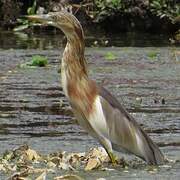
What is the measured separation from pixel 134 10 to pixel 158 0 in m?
0.81

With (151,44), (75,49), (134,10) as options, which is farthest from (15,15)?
(75,49)

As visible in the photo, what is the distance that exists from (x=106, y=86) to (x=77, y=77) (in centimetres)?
703

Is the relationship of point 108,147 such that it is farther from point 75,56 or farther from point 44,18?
point 44,18

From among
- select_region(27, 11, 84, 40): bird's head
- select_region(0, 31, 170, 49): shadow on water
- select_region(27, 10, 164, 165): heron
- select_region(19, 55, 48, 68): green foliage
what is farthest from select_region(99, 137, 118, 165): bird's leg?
select_region(0, 31, 170, 49): shadow on water

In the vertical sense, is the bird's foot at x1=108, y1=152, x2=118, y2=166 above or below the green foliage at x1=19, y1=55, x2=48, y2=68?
above

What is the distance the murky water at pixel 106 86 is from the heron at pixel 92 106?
0.72ft

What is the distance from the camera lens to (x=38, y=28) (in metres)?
28.8

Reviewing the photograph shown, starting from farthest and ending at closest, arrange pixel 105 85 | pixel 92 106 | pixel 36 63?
pixel 36 63, pixel 105 85, pixel 92 106

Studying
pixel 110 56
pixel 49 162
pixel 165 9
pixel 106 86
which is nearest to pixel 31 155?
pixel 49 162

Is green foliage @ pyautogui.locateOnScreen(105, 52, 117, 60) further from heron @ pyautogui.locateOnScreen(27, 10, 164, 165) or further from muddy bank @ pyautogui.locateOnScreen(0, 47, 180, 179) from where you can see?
heron @ pyautogui.locateOnScreen(27, 10, 164, 165)

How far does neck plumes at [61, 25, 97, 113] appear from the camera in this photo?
7734mm

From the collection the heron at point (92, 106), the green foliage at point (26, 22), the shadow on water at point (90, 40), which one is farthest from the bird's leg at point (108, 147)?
the green foliage at point (26, 22)

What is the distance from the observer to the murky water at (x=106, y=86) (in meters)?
9.48

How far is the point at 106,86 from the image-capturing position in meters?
14.8
